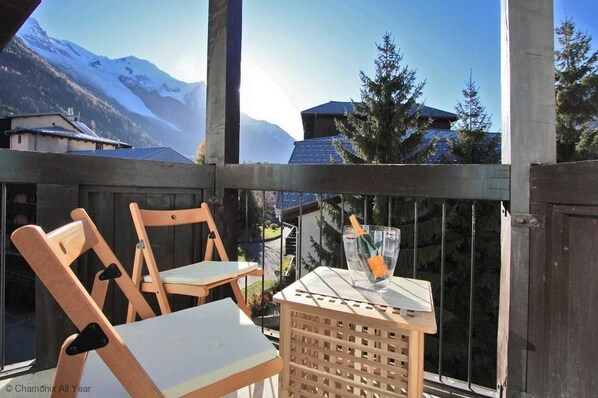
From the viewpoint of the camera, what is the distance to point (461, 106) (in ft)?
39.9

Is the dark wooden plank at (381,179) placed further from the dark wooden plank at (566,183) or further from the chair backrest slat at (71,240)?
the chair backrest slat at (71,240)

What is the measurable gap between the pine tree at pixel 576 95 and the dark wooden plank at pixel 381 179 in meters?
9.92

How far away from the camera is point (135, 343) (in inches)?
40.3

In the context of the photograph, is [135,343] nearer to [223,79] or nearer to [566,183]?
[566,183]

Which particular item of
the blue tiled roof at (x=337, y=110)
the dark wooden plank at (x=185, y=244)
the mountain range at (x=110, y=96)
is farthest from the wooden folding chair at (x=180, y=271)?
the blue tiled roof at (x=337, y=110)

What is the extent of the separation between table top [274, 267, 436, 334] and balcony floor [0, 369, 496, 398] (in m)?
0.61

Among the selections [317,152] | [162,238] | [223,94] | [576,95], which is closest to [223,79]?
[223,94]

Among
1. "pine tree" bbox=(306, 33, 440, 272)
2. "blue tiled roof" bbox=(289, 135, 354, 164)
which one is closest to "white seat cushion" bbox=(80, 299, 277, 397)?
"pine tree" bbox=(306, 33, 440, 272)

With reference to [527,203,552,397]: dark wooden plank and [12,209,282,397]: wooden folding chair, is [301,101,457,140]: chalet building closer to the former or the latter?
[527,203,552,397]: dark wooden plank

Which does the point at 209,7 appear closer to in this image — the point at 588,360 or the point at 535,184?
the point at 535,184

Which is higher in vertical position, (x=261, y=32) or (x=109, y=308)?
(x=261, y=32)

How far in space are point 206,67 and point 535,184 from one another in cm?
197

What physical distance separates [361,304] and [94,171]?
1407 mm

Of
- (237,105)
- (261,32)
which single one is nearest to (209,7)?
(237,105)
